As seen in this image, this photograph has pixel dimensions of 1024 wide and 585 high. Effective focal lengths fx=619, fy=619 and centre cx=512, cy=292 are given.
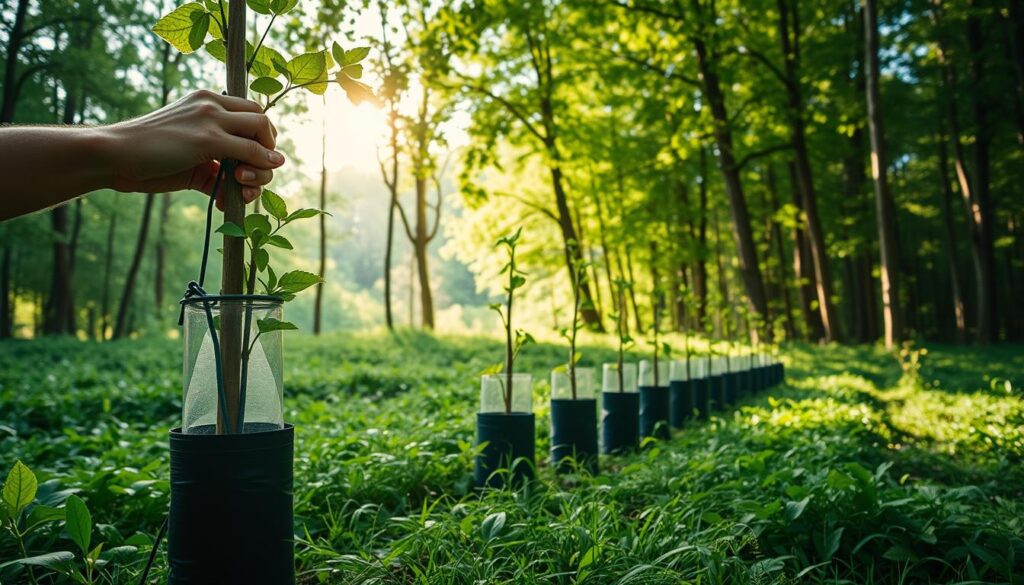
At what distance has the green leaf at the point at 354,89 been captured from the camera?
1.51 m

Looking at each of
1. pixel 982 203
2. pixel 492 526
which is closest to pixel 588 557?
pixel 492 526

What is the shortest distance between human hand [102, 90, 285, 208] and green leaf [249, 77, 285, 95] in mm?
131

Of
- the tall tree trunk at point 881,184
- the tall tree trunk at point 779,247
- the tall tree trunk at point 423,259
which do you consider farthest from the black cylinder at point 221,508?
the tall tree trunk at point 779,247

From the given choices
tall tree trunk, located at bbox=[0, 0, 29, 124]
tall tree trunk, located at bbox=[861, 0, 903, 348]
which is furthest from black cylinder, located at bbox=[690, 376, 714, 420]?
tall tree trunk, located at bbox=[0, 0, 29, 124]

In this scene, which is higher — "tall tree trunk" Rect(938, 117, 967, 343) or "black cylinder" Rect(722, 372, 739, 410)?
"tall tree trunk" Rect(938, 117, 967, 343)

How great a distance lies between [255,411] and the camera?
144 cm

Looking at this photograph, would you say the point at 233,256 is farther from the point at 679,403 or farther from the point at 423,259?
the point at 423,259

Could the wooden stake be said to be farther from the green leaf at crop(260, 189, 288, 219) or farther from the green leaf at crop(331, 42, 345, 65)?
the green leaf at crop(331, 42, 345, 65)

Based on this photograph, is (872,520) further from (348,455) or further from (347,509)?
(348,455)

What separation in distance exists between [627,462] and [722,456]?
53 centimetres

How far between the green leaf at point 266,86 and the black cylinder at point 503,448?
188cm

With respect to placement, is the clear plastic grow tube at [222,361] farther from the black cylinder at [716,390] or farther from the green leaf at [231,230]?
the black cylinder at [716,390]

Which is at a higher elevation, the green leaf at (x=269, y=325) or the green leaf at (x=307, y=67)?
the green leaf at (x=307, y=67)

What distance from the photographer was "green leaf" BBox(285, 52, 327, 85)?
150 centimetres
